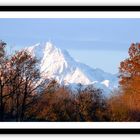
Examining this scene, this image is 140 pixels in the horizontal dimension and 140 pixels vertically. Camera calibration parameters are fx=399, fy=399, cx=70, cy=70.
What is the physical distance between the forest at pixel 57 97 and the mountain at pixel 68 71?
2cm

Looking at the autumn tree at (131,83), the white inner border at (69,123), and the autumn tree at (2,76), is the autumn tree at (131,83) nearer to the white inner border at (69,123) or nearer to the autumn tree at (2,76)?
the white inner border at (69,123)

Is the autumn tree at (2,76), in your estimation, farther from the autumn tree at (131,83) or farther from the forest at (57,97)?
the autumn tree at (131,83)

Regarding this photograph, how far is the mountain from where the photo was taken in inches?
69.3

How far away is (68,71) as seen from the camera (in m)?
1.78

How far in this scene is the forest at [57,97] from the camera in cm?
177

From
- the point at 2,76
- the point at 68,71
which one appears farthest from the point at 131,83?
the point at 2,76

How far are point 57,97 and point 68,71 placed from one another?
13cm

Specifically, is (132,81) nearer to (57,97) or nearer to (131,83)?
(131,83)

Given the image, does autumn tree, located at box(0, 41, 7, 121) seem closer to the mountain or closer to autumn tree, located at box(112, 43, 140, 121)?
the mountain

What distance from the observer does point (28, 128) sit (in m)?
1.76

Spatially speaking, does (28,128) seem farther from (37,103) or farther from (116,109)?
(116,109)

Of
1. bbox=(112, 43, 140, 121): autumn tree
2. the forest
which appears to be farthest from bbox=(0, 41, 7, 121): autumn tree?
bbox=(112, 43, 140, 121): autumn tree

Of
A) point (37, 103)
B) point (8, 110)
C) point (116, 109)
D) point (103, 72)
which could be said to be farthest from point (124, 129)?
point (8, 110)

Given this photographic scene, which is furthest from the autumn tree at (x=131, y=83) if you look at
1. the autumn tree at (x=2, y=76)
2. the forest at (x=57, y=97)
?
the autumn tree at (x=2, y=76)
